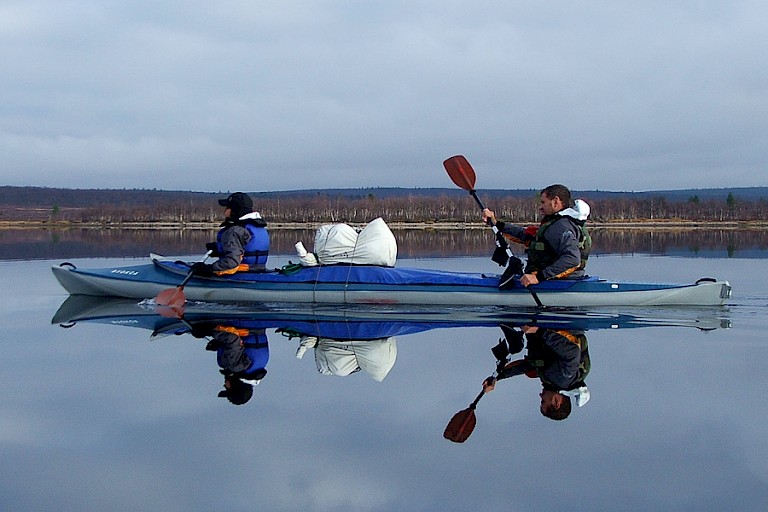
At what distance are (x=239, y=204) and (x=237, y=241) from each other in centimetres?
58

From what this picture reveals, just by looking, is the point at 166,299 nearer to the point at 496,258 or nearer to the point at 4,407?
the point at 496,258

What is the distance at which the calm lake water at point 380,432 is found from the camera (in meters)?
4.62

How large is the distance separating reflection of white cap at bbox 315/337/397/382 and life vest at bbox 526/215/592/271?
2972 millimetres

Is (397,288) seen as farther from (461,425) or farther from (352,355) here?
(461,425)

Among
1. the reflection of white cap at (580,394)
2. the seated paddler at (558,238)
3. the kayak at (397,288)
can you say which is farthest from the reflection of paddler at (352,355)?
the seated paddler at (558,238)

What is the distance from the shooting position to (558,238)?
1141 centimetres

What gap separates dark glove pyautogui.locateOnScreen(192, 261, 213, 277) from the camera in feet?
42.8

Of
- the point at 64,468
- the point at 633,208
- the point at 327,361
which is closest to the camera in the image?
the point at 64,468

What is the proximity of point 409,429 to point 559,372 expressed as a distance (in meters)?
2.22

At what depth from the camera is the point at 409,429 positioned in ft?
19.1

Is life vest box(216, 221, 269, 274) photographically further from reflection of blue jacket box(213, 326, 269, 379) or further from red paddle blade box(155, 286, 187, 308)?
reflection of blue jacket box(213, 326, 269, 379)

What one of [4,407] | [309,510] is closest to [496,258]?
[4,407]

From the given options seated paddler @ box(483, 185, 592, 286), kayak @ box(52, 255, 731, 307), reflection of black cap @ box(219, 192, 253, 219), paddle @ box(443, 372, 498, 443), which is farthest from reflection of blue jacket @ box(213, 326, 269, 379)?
seated paddler @ box(483, 185, 592, 286)

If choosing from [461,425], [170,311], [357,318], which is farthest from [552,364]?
[170,311]
